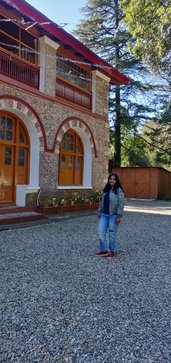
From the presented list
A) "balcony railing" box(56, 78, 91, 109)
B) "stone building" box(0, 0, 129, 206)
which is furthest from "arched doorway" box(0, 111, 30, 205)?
"balcony railing" box(56, 78, 91, 109)

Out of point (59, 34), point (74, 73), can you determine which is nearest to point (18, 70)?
point (59, 34)

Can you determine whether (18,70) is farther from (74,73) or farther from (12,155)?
(74,73)

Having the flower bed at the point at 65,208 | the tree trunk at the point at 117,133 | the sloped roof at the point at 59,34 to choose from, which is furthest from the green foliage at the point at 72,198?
the tree trunk at the point at 117,133

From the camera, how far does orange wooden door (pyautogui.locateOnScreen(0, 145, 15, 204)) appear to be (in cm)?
1061

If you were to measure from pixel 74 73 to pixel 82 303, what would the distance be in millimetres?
11686

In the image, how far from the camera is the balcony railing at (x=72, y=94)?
12.7m

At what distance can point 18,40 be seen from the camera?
35.4 ft

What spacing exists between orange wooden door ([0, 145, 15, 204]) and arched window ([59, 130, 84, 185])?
8.60 ft

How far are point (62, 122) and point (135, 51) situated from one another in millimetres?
3606

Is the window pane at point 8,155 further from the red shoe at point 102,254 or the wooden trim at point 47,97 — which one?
the red shoe at point 102,254

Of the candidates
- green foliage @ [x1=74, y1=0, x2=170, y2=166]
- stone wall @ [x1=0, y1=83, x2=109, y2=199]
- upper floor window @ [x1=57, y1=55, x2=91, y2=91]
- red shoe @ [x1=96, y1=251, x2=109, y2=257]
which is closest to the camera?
red shoe @ [x1=96, y1=251, x2=109, y2=257]

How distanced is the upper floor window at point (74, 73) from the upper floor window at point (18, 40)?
1.03 meters

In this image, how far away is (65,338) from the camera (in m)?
3.03

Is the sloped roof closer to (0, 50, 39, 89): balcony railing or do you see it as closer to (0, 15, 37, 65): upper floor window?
(0, 15, 37, 65): upper floor window
